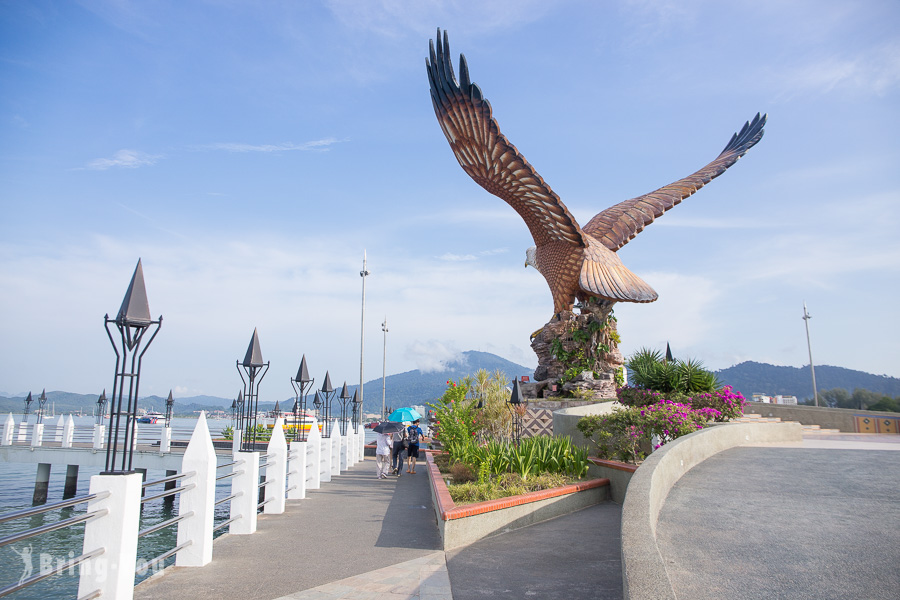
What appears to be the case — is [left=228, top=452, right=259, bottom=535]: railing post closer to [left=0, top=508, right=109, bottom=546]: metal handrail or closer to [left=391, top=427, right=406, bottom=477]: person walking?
[left=0, top=508, right=109, bottom=546]: metal handrail


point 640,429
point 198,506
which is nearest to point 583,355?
point 640,429

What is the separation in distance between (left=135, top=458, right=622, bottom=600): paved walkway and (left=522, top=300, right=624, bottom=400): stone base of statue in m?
13.5

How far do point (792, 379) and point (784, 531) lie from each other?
15189 cm

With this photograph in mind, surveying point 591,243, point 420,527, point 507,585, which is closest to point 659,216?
point 591,243

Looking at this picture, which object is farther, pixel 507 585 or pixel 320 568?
pixel 320 568

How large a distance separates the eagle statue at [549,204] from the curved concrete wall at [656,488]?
10202 millimetres

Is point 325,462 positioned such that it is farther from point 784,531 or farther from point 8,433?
point 8,433

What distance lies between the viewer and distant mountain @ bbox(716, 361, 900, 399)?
121394mm

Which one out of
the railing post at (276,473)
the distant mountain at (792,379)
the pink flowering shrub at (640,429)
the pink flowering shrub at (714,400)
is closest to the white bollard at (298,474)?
the railing post at (276,473)

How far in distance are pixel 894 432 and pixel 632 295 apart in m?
9.60

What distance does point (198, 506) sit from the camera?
547 cm

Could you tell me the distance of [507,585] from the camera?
191 inches

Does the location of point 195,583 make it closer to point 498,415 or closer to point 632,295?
point 498,415

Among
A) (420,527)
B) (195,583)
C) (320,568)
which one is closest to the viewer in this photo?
(195,583)
